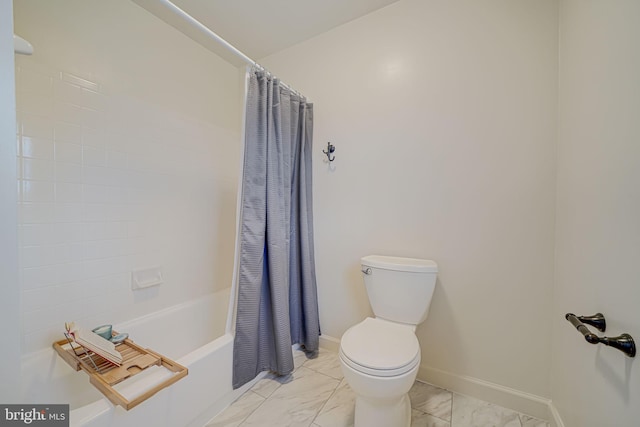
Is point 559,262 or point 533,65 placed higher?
point 533,65

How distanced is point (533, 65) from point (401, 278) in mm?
1247

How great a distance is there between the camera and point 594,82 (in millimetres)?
851

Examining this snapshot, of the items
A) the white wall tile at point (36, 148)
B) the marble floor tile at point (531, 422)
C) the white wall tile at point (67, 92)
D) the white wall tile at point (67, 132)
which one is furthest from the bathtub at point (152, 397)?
the marble floor tile at point (531, 422)

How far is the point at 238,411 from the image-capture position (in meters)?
1.21

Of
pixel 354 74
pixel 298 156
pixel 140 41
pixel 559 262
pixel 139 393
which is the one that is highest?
pixel 140 41

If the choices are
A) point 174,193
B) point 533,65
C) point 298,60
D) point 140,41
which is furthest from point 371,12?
point 174,193

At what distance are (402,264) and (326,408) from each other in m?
0.85

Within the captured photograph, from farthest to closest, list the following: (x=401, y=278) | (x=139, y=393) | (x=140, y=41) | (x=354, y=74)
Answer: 1. (x=354, y=74)
2. (x=140, y=41)
3. (x=401, y=278)
4. (x=139, y=393)

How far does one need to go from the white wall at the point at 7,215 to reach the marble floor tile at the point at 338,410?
1131 millimetres

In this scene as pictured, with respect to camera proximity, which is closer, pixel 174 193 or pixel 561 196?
pixel 561 196

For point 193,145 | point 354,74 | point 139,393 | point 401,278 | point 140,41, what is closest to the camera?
Result: point 139,393

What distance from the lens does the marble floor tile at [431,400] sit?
1.22 m

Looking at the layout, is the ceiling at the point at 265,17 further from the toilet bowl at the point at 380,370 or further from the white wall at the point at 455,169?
the toilet bowl at the point at 380,370

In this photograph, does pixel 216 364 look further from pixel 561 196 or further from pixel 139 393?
pixel 561 196
